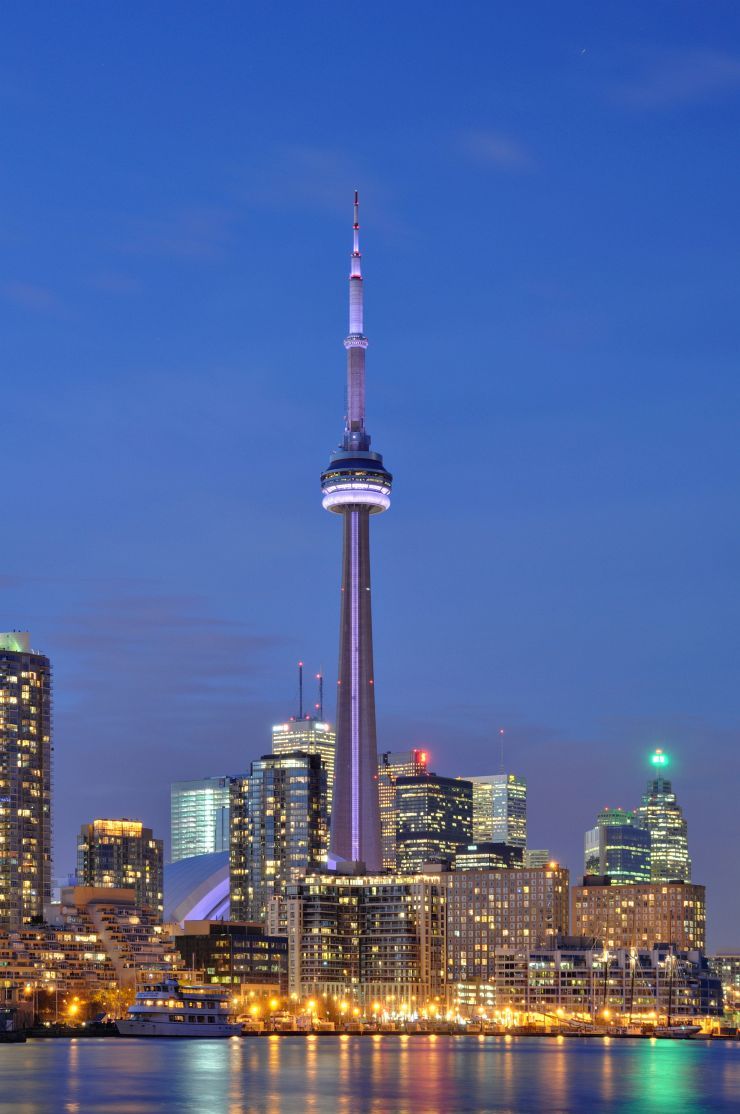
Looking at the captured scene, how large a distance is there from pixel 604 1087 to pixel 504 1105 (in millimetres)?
26450

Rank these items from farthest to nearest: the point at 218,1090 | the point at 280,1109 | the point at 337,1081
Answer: the point at 337,1081 → the point at 218,1090 → the point at 280,1109

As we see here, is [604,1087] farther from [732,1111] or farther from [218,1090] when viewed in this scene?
[218,1090]

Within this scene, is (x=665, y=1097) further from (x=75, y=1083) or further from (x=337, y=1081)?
(x=75, y=1083)

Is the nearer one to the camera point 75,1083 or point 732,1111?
point 732,1111

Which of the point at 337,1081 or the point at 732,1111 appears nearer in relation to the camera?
the point at 732,1111

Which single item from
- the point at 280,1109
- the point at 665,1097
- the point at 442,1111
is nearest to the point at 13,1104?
the point at 280,1109

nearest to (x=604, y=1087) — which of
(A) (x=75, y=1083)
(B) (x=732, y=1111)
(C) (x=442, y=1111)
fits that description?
(B) (x=732, y=1111)

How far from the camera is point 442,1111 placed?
16200cm

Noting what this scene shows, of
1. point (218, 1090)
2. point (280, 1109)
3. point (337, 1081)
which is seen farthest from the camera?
point (337, 1081)

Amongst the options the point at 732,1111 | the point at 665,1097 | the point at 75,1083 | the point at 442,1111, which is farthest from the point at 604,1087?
the point at 75,1083

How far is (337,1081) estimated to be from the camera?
Answer: 196m

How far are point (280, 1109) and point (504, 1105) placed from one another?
20146 millimetres

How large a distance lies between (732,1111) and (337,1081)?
41.5 metres

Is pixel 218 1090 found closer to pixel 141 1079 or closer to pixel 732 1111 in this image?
pixel 141 1079
